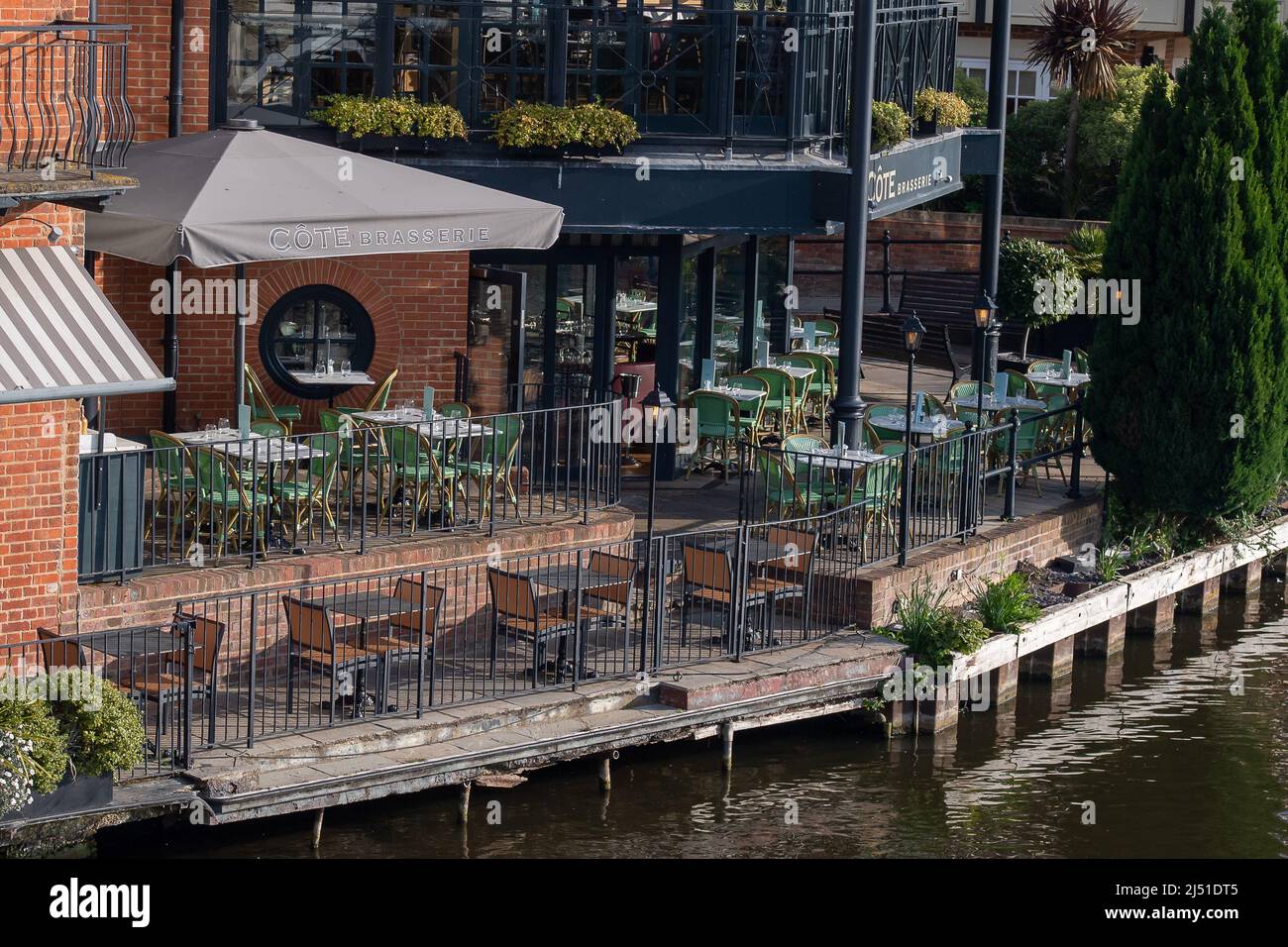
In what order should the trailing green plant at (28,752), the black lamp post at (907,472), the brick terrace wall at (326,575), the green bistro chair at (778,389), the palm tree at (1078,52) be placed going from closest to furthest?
the trailing green plant at (28,752) → the brick terrace wall at (326,575) → the black lamp post at (907,472) → the green bistro chair at (778,389) → the palm tree at (1078,52)

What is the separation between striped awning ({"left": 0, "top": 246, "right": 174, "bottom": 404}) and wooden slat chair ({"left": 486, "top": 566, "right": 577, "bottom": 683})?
2.93 meters

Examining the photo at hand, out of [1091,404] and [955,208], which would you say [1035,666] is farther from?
[955,208]

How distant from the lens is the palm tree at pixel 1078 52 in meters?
34.8

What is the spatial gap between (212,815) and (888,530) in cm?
730

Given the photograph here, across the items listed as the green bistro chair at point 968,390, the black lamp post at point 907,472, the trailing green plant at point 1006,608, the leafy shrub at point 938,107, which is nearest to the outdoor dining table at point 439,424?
the black lamp post at point 907,472

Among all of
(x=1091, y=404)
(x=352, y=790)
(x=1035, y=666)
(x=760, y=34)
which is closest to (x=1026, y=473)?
(x=1091, y=404)

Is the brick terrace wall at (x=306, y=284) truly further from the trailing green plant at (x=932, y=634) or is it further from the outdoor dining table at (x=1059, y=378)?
the outdoor dining table at (x=1059, y=378)

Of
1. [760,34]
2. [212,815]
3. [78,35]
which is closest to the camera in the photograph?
[212,815]

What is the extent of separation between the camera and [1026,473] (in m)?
21.6

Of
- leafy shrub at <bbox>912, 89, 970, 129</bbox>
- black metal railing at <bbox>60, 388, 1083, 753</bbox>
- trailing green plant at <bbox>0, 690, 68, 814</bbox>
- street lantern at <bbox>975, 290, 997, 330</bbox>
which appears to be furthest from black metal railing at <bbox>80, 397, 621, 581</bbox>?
leafy shrub at <bbox>912, 89, 970, 129</bbox>

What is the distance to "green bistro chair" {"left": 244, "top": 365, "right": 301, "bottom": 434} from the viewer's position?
18547 millimetres

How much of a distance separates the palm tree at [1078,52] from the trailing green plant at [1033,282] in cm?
A: 786

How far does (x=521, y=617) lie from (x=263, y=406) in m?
4.80

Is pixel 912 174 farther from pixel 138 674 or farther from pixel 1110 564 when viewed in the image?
pixel 138 674
